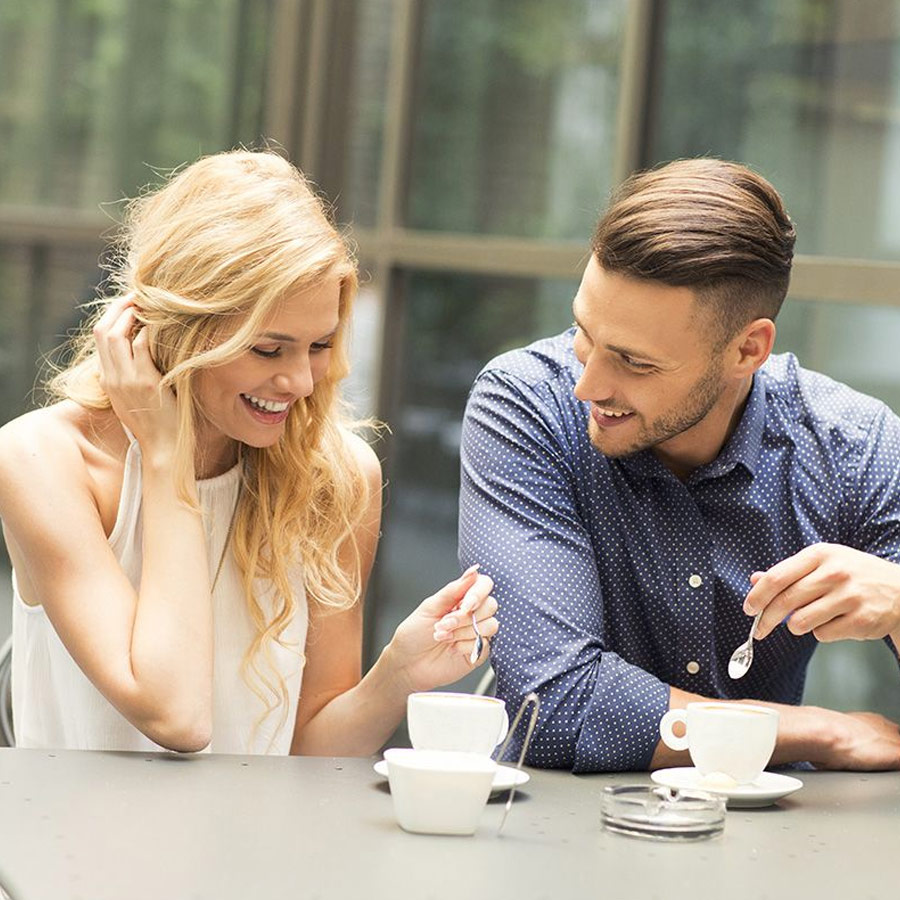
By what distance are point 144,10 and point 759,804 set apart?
3923 mm

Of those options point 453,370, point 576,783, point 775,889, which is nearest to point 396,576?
point 453,370

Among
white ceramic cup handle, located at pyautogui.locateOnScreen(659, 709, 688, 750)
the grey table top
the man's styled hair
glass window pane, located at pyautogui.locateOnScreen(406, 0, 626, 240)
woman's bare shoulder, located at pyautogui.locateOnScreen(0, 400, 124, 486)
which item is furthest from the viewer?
glass window pane, located at pyautogui.locateOnScreen(406, 0, 626, 240)

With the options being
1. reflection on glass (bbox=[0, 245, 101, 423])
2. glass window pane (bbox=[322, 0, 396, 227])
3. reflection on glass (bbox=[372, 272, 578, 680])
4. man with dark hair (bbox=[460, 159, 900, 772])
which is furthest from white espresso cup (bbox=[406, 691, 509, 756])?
reflection on glass (bbox=[0, 245, 101, 423])

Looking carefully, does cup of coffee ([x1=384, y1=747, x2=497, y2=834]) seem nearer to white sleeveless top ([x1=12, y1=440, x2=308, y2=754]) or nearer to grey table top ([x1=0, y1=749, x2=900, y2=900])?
grey table top ([x1=0, y1=749, x2=900, y2=900])

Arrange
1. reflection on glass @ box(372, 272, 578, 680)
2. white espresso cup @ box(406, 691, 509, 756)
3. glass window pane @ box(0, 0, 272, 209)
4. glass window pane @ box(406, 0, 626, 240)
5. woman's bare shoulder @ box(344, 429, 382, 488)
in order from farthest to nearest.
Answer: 1. glass window pane @ box(0, 0, 272, 209)
2. reflection on glass @ box(372, 272, 578, 680)
3. glass window pane @ box(406, 0, 626, 240)
4. woman's bare shoulder @ box(344, 429, 382, 488)
5. white espresso cup @ box(406, 691, 509, 756)

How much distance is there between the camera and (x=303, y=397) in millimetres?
2107

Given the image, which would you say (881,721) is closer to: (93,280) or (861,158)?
(861,158)

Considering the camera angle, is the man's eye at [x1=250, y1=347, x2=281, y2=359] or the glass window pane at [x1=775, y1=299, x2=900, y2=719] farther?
the glass window pane at [x1=775, y1=299, x2=900, y2=719]

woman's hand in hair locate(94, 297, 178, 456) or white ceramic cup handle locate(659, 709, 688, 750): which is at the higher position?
woman's hand in hair locate(94, 297, 178, 456)

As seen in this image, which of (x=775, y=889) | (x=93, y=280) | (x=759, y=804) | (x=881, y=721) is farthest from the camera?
→ (x=93, y=280)

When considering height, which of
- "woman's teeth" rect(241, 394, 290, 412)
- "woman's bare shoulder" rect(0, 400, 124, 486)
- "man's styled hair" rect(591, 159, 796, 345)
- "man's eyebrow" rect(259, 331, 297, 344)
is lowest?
"woman's bare shoulder" rect(0, 400, 124, 486)

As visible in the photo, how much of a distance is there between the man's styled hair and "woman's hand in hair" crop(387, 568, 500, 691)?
19.1 inches

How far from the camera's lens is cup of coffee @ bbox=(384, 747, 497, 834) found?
1.40 m

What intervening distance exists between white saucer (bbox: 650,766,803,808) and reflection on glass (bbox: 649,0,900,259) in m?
1.60
